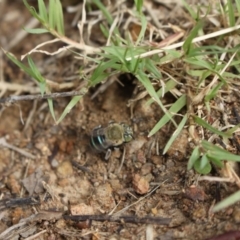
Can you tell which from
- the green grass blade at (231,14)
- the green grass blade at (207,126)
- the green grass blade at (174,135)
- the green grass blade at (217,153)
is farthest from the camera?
the green grass blade at (231,14)

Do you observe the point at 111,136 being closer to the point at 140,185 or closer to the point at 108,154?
the point at 108,154

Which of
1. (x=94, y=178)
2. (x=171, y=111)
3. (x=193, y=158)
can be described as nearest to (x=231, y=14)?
(x=171, y=111)

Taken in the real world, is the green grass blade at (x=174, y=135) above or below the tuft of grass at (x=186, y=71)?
below

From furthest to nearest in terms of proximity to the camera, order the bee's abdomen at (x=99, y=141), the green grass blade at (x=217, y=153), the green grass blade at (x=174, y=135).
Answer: the bee's abdomen at (x=99, y=141) < the green grass blade at (x=174, y=135) < the green grass blade at (x=217, y=153)

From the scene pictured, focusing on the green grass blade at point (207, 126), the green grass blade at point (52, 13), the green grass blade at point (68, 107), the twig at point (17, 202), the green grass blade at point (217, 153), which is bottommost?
the twig at point (17, 202)

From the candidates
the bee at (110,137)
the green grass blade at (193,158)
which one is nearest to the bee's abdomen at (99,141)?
the bee at (110,137)

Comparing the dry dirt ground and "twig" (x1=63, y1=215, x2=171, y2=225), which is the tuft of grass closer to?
the dry dirt ground

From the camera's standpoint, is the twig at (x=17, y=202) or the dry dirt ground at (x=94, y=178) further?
the twig at (x=17, y=202)

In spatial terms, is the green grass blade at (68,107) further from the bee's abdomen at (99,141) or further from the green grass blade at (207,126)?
the green grass blade at (207,126)
